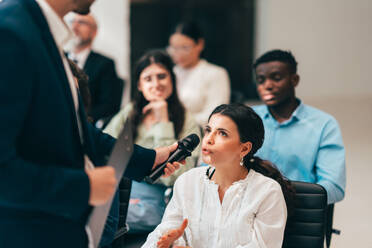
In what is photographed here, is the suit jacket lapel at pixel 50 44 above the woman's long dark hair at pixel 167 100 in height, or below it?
above

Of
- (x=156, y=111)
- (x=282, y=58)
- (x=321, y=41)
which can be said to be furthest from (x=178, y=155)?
(x=321, y=41)

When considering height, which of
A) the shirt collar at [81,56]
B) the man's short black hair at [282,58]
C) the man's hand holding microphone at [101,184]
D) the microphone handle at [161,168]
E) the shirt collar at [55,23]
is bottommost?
the microphone handle at [161,168]

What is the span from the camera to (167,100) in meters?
2.85

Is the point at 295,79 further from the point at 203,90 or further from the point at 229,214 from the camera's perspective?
the point at 203,90

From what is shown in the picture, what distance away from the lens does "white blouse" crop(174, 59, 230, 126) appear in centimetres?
359

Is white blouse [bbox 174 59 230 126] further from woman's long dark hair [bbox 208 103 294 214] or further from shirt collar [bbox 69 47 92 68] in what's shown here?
woman's long dark hair [bbox 208 103 294 214]

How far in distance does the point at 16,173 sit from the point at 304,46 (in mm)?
6945

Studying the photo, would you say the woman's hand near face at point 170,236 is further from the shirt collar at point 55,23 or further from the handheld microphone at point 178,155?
the shirt collar at point 55,23

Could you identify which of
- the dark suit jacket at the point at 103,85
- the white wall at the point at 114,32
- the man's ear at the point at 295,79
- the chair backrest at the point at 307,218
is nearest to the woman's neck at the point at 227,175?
the chair backrest at the point at 307,218

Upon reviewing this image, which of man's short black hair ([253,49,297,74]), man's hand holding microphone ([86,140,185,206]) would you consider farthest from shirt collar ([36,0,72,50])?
man's short black hair ([253,49,297,74])

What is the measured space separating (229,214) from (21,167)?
0.89 metres

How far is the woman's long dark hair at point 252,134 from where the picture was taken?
1681 mm

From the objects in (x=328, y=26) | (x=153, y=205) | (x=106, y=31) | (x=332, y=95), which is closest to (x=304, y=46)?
(x=328, y=26)

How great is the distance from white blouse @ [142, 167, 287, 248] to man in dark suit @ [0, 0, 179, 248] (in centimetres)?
59
